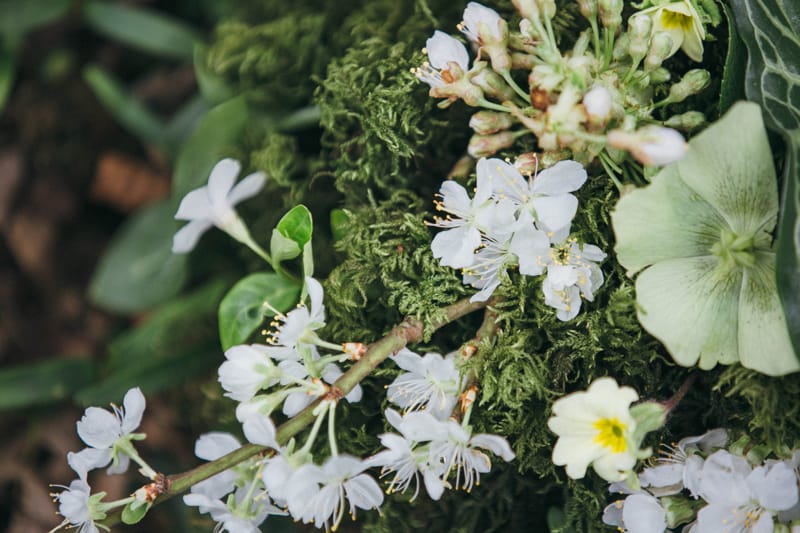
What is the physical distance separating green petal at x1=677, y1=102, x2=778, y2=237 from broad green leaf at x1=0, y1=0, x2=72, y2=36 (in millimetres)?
1449

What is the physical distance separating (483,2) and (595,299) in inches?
19.6

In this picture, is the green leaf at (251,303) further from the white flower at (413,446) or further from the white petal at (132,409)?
the white flower at (413,446)

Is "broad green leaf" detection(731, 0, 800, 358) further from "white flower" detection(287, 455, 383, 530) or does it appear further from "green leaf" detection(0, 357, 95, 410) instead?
"green leaf" detection(0, 357, 95, 410)

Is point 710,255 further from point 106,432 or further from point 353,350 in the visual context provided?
point 106,432

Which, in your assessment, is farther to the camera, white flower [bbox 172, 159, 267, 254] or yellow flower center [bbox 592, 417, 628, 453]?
white flower [bbox 172, 159, 267, 254]

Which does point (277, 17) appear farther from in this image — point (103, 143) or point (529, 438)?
point (529, 438)

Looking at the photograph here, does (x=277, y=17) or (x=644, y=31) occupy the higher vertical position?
(x=644, y=31)

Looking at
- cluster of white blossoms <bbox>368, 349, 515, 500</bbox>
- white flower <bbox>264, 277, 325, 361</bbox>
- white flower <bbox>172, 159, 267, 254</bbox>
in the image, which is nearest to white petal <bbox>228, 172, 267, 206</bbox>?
white flower <bbox>172, 159, 267, 254</bbox>

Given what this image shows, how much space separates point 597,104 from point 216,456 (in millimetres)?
642

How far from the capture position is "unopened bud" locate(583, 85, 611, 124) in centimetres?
78

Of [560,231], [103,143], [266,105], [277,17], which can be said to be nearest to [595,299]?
[560,231]

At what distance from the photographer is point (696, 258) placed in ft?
2.89

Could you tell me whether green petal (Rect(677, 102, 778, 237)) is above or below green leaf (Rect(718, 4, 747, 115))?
below

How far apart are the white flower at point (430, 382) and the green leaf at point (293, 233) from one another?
0.21 meters
